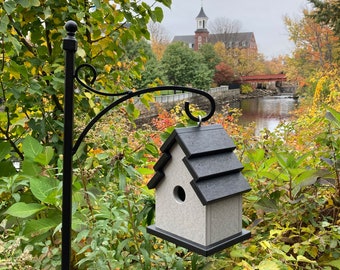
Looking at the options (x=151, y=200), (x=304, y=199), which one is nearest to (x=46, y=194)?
(x=151, y=200)

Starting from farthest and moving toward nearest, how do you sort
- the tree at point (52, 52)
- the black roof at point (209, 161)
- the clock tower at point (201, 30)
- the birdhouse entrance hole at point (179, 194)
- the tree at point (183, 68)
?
the clock tower at point (201, 30) < the tree at point (183, 68) < the tree at point (52, 52) < the birdhouse entrance hole at point (179, 194) < the black roof at point (209, 161)

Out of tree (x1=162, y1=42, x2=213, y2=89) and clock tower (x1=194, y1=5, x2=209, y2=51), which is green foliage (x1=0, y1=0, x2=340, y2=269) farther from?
clock tower (x1=194, y1=5, x2=209, y2=51)

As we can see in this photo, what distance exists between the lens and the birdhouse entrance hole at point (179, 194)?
941 millimetres

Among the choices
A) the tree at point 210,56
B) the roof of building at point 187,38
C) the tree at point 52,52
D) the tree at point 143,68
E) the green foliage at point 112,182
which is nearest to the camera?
the green foliage at point 112,182

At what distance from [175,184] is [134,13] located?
1314 millimetres

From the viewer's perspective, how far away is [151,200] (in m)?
1.23

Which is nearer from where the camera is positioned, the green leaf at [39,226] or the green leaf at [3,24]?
the green leaf at [39,226]

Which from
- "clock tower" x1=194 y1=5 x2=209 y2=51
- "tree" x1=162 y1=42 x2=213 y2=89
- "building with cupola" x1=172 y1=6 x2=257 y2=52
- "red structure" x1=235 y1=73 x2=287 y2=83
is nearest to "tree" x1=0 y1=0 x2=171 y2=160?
"tree" x1=162 y1=42 x2=213 y2=89

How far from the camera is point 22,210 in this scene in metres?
1.17

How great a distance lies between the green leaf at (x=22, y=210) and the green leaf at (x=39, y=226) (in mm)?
28

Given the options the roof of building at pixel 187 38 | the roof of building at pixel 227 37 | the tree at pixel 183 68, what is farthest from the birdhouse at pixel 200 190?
the roof of building at pixel 187 38

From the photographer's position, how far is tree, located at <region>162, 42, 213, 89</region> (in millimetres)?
24141

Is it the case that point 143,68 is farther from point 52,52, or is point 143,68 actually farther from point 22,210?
point 22,210

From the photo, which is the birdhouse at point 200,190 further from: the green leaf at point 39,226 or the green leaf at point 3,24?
the green leaf at point 3,24
